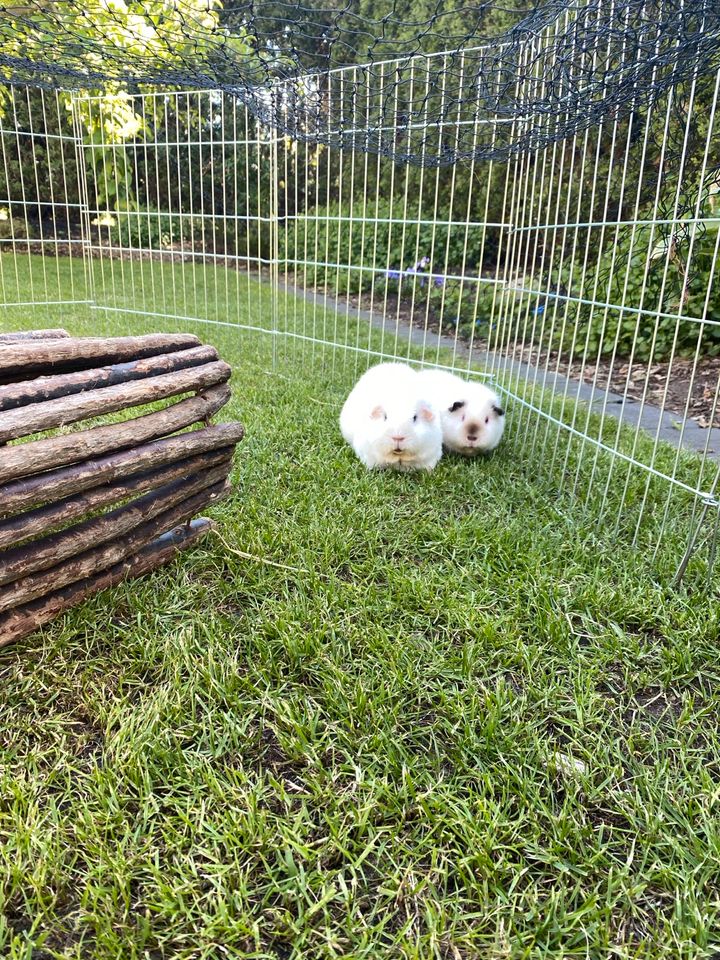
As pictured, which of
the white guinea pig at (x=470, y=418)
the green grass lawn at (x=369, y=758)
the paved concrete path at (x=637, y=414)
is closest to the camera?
the green grass lawn at (x=369, y=758)

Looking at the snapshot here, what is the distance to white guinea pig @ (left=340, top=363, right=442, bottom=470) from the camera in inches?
127

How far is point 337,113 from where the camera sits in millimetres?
4441

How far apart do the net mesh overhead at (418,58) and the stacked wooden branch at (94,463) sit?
4.11 feet

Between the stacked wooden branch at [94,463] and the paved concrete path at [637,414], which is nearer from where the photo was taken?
the stacked wooden branch at [94,463]

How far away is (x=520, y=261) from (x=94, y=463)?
318 cm

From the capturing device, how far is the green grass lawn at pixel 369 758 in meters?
1.27

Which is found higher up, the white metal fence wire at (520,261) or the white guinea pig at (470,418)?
the white metal fence wire at (520,261)

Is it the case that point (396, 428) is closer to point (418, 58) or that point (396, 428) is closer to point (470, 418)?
point (470, 418)

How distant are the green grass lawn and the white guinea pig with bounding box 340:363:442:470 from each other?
2.29 feet

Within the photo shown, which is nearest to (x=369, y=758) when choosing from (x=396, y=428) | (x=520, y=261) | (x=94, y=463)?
(x=94, y=463)

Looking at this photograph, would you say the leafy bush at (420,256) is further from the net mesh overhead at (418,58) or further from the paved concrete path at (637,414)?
the net mesh overhead at (418,58)

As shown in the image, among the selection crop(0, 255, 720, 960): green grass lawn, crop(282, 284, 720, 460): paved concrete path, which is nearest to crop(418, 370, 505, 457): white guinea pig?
crop(282, 284, 720, 460): paved concrete path

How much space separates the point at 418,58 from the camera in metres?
3.62

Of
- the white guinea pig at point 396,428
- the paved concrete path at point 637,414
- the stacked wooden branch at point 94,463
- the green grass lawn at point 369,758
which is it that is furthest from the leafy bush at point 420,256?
the green grass lawn at point 369,758
